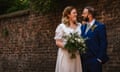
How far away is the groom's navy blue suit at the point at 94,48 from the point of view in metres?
7.42

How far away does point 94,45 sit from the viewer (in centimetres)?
749

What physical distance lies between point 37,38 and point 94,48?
5.90 metres

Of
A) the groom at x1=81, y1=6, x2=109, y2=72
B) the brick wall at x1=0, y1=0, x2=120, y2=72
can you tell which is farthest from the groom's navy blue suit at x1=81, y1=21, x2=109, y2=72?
the brick wall at x1=0, y1=0, x2=120, y2=72

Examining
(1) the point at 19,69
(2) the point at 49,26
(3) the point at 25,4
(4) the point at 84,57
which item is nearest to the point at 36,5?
(2) the point at 49,26

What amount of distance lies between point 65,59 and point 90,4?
3215 millimetres

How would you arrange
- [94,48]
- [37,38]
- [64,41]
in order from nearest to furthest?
[94,48]
[64,41]
[37,38]

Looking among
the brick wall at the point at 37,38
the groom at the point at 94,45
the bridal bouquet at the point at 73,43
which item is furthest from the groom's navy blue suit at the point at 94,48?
the brick wall at the point at 37,38

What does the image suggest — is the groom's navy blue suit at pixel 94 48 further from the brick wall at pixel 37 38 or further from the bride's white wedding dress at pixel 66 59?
the brick wall at pixel 37 38

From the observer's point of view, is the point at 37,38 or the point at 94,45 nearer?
the point at 94,45

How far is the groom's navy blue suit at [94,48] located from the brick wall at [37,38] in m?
2.21

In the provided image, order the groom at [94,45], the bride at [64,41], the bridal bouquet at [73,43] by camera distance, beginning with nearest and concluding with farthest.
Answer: the groom at [94,45]
the bridal bouquet at [73,43]
the bride at [64,41]

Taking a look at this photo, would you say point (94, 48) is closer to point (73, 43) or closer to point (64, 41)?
point (73, 43)

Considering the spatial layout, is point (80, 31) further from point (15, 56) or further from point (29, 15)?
point (15, 56)

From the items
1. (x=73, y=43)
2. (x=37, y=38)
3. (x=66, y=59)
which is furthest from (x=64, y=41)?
(x=37, y=38)
